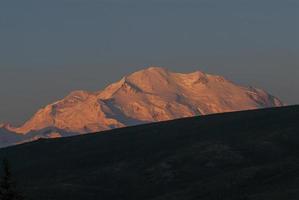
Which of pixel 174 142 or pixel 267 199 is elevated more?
pixel 267 199

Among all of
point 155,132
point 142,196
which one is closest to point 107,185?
point 142,196

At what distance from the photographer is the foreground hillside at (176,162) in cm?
12450

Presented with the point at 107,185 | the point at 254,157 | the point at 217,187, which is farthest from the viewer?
the point at 254,157

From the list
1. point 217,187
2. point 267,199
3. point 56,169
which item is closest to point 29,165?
point 56,169

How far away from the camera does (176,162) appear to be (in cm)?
15000

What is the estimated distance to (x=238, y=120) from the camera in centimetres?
19150

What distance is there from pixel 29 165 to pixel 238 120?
48.6m

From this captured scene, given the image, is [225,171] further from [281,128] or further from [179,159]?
[281,128]

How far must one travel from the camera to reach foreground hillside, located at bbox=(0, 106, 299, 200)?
124 metres

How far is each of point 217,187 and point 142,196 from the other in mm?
11452

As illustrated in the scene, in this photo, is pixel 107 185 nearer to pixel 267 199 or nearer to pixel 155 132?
A: pixel 267 199

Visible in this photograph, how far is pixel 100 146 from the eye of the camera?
600 ft

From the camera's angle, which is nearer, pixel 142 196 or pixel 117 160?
pixel 142 196

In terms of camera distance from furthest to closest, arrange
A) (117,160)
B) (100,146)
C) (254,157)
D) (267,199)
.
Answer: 1. (100,146)
2. (117,160)
3. (254,157)
4. (267,199)
